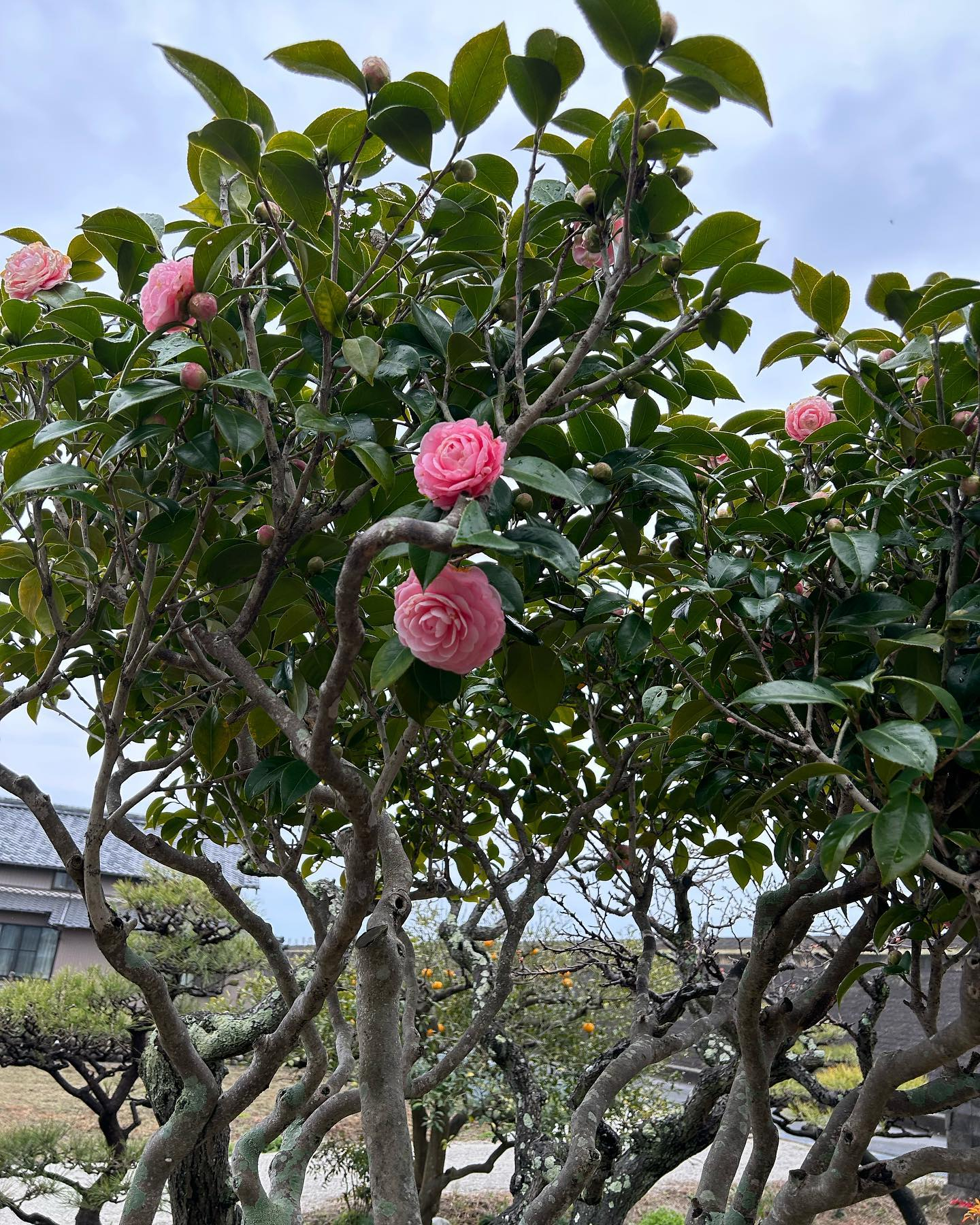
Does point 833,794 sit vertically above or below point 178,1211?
above

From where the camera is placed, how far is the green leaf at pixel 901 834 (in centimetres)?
83

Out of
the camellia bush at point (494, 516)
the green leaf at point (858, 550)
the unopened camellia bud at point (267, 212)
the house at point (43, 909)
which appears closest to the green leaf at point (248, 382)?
the camellia bush at point (494, 516)

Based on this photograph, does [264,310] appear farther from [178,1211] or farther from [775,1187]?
[775,1187]

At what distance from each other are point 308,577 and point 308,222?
1.36 feet

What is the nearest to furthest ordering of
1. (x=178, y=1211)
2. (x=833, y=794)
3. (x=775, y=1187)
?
1. (x=833, y=794)
2. (x=178, y=1211)
3. (x=775, y=1187)

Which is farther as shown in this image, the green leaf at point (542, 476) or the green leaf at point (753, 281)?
the green leaf at point (753, 281)

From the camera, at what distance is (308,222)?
1.03m

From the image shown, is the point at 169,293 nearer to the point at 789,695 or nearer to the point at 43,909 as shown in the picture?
the point at 789,695

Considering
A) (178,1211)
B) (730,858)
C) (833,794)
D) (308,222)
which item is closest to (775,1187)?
(178,1211)

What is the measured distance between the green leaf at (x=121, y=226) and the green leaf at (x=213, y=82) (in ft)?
0.77

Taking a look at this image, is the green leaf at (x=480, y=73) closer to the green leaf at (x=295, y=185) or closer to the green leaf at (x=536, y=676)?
the green leaf at (x=295, y=185)

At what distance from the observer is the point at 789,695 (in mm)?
877

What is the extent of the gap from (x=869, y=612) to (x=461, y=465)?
0.60 m

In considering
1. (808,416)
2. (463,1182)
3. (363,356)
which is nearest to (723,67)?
(363,356)
